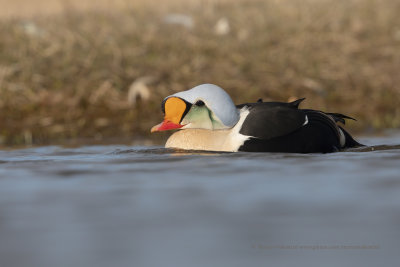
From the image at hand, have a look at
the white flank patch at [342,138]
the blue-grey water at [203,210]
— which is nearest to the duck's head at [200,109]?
the blue-grey water at [203,210]

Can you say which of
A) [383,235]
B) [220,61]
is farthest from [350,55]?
[383,235]

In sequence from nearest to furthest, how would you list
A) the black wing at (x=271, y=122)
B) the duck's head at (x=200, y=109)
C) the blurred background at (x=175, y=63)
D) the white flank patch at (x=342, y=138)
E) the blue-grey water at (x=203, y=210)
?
the blue-grey water at (x=203, y=210) < the black wing at (x=271, y=122) < the duck's head at (x=200, y=109) < the white flank patch at (x=342, y=138) < the blurred background at (x=175, y=63)

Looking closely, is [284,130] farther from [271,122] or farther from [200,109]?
[200,109]

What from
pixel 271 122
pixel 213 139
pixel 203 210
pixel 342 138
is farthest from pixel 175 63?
pixel 203 210

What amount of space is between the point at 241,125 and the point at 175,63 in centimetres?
503

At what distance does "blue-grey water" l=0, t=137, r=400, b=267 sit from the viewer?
9.11 feet

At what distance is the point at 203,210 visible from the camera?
3695mm

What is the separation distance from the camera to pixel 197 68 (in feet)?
35.4

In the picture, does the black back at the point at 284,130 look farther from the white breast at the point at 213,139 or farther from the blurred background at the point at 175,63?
the blurred background at the point at 175,63

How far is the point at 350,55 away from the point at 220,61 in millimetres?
1924

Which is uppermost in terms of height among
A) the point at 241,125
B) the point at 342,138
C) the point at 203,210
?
the point at 241,125

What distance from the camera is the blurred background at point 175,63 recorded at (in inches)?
373

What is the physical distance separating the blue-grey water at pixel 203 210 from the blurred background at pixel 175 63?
3.21 m

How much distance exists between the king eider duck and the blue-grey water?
0.15m
